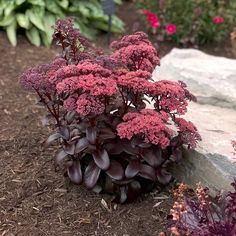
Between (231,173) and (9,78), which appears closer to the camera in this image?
(231,173)

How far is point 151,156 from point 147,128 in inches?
10.8

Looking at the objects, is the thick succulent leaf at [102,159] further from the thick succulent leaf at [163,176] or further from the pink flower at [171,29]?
the pink flower at [171,29]

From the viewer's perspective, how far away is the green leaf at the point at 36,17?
643 cm

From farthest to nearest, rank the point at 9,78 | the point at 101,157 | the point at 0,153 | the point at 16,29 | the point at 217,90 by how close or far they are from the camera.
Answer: the point at 16,29
the point at 9,78
the point at 217,90
the point at 0,153
the point at 101,157

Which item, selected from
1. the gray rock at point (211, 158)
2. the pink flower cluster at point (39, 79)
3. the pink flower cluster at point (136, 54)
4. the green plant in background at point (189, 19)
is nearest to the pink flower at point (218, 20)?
the green plant in background at point (189, 19)

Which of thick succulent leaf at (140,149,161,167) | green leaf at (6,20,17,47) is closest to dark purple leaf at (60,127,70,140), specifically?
thick succulent leaf at (140,149,161,167)

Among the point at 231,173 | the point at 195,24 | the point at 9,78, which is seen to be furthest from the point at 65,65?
the point at 195,24

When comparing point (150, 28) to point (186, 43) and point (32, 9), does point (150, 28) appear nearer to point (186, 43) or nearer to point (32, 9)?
point (186, 43)

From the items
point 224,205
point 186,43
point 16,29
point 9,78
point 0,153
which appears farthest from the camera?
point 186,43

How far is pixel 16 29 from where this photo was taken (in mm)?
6543

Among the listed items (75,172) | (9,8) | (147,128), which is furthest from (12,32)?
(147,128)

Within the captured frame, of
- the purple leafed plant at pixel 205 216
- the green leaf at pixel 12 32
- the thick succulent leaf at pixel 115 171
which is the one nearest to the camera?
the purple leafed plant at pixel 205 216

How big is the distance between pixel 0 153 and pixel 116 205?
1066 mm

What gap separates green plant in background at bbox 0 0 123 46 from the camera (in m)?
6.41
